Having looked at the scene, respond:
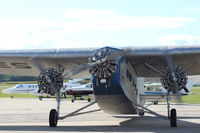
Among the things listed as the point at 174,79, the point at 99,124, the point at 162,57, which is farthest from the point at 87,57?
the point at 174,79

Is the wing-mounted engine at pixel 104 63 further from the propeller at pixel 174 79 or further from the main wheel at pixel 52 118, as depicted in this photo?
the main wheel at pixel 52 118

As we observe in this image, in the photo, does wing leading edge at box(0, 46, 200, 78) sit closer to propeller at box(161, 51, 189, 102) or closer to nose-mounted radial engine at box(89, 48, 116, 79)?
propeller at box(161, 51, 189, 102)

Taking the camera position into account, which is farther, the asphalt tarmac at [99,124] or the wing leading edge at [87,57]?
the wing leading edge at [87,57]

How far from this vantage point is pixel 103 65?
1753 centimetres

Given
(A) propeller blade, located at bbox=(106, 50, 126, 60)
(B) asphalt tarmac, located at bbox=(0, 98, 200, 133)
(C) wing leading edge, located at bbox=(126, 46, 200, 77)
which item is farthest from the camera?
(C) wing leading edge, located at bbox=(126, 46, 200, 77)

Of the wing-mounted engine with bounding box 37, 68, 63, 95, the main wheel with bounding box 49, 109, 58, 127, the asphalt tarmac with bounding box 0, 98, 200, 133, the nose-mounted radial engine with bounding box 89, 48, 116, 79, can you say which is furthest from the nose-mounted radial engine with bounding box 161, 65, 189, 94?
the main wheel with bounding box 49, 109, 58, 127

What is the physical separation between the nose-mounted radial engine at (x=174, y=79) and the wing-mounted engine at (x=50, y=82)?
4.32 meters

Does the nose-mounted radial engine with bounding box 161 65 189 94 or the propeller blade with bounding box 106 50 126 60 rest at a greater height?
the propeller blade with bounding box 106 50 126 60

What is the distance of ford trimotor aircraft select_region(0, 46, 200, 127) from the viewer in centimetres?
1786

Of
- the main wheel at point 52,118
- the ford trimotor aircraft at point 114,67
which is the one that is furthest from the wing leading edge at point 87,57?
the main wheel at point 52,118

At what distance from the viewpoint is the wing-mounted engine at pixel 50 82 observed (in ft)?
62.5

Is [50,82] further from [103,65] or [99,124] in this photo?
[99,124]

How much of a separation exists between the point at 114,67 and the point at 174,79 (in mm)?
2474

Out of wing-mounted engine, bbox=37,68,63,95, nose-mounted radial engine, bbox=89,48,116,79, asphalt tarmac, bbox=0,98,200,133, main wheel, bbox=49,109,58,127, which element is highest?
nose-mounted radial engine, bbox=89,48,116,79
